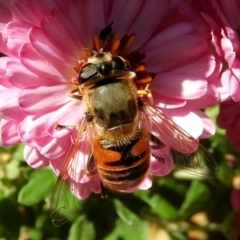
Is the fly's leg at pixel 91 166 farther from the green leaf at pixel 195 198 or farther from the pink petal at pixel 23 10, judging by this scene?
the green leaf at pixel 195 198

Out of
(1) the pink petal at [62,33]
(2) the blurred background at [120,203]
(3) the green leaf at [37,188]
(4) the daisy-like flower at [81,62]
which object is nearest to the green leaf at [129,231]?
(2) the blurred background at [120,203]

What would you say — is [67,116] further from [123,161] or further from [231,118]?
A: [231,118]

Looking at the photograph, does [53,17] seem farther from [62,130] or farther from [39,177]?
[39,177]

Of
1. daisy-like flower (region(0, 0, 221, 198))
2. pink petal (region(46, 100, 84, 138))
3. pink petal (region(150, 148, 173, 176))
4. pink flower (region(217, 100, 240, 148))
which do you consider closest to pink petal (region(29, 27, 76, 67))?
daisy-like flower (region(0, 0, 221, 198))

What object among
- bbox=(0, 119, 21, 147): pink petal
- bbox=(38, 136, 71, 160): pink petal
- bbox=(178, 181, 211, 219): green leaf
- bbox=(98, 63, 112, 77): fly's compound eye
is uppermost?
bbox=(98, 63, 112, 77): fly's compound eye

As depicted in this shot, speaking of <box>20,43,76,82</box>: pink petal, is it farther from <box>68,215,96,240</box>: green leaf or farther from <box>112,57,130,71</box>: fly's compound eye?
<box>68,215,96,240</box>: green leaf

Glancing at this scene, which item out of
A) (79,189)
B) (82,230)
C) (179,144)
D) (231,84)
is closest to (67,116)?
(79,189)

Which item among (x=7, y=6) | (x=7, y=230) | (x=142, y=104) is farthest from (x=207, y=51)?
(x=7, y=230)
